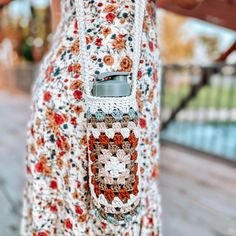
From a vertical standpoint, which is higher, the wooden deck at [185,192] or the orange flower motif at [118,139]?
the orange flower motif at [118,139]

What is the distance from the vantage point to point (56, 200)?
757 mm

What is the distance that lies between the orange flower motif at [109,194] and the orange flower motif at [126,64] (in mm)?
241

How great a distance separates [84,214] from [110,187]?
0.62 feet

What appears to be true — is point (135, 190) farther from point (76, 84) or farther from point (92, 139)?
point (76, 84)

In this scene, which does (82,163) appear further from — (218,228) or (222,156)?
(222,156)

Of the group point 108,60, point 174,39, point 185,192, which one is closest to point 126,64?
point 108,60

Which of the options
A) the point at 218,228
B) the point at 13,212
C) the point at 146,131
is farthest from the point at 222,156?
the point at 146,131

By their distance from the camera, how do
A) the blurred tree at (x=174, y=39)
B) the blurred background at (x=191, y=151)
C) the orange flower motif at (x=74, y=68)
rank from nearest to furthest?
the orange flower motif at (x=74, y=68)
the blurred background at (x=191, y=151)
the blurred tree at (x=174, y=39)

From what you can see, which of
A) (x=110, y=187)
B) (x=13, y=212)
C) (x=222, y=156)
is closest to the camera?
(x=110, y=187)

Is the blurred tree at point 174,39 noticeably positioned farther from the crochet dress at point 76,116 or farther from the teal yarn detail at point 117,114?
the teal yarn detail at point 117,114

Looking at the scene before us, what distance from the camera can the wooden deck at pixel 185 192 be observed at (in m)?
1.58

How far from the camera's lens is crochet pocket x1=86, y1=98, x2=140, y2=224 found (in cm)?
55

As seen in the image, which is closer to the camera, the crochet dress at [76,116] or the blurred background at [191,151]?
the crochet dress at [76,116]

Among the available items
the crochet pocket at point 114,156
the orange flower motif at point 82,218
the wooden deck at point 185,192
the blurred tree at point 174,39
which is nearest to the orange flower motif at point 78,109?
the crochet pocket at point 114,156
